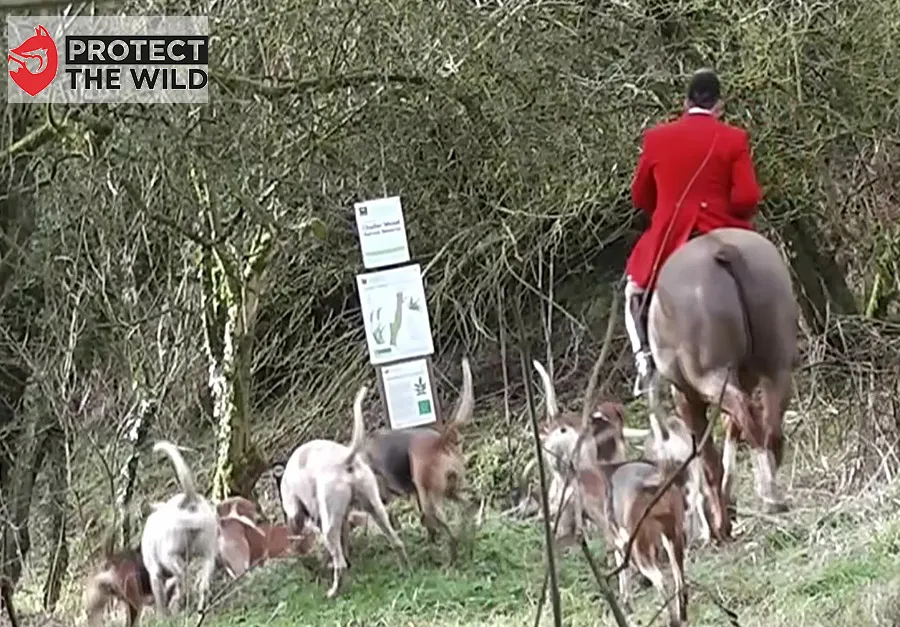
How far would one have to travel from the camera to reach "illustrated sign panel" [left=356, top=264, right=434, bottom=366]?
92.0 inches

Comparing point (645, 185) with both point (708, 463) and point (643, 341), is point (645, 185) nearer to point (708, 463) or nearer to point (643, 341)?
point (643, 341)

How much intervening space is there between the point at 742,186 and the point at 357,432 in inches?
29.6

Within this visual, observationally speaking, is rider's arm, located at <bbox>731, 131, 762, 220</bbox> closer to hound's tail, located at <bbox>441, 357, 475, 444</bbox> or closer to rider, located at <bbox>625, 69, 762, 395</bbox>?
rider, located at <bbox>625, 69, 762, 395</bbox>

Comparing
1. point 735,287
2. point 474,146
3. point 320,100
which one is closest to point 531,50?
point 474,146

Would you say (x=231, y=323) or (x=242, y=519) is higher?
(x=231, y=323)

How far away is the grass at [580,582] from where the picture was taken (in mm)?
1819

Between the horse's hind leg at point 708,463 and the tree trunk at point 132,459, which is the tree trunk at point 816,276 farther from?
the tree trunk at point 132,459

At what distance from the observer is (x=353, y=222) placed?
2.71 metres

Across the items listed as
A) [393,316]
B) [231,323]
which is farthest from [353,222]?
[393,316]

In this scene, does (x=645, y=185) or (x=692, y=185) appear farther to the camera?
(x=645, y=185)

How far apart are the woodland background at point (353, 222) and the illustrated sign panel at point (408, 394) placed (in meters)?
0.12

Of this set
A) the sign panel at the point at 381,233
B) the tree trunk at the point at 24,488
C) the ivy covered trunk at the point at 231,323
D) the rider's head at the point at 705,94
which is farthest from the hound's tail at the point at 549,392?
the tree trunk at the point at 24,488

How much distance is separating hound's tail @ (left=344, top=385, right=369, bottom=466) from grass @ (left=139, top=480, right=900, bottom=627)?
0.13m

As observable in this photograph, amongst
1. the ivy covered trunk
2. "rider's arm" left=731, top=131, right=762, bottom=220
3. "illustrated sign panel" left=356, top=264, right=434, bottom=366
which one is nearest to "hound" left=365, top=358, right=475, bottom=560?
"illustrated sign panel" left=356, top=264, right=434, bottom=366
